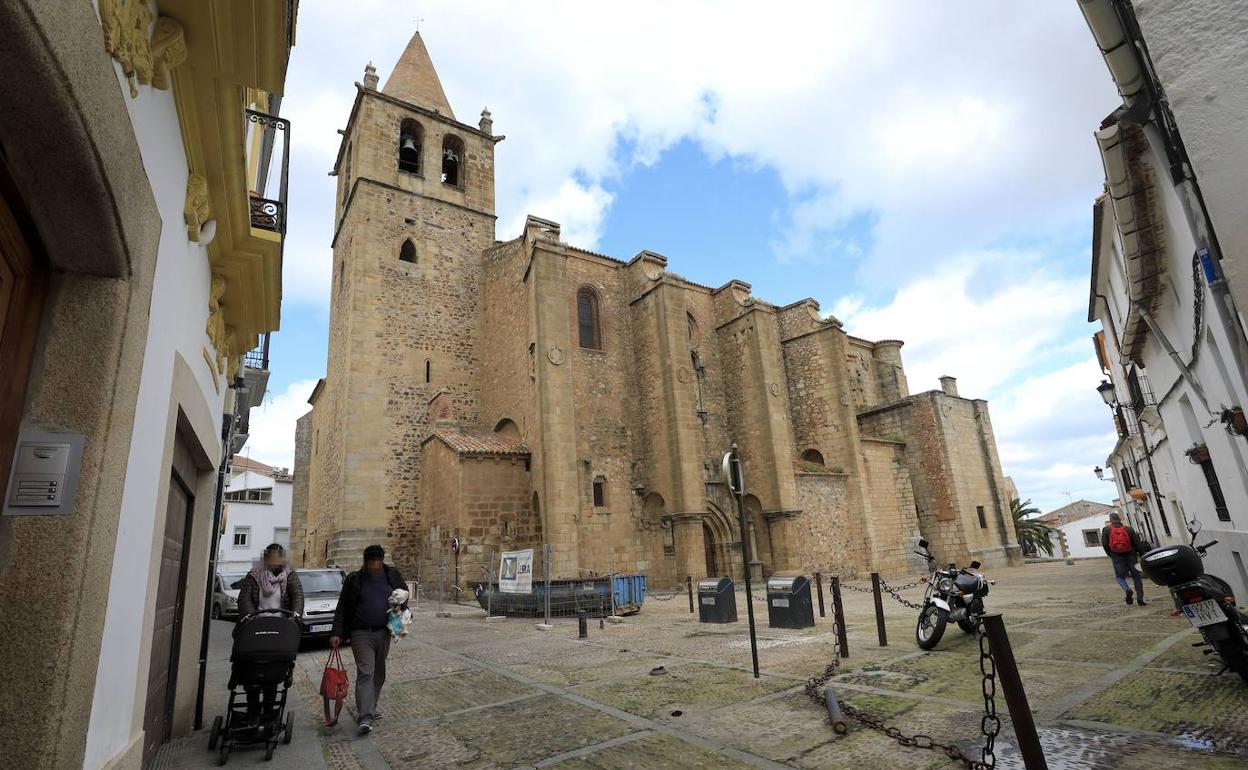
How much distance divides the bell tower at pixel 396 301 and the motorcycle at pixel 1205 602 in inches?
668

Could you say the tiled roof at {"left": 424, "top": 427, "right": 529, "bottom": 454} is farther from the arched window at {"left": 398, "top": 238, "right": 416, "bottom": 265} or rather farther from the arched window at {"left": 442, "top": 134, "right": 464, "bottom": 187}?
the arched window at {"left": 442, "top": 134, "right": 464, "bottom": 187}

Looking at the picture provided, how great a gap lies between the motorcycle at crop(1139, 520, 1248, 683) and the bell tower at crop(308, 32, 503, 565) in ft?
55.6

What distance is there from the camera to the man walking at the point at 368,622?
4992 mm

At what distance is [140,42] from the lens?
2441mm

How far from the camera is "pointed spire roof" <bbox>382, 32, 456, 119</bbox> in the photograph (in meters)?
24.0

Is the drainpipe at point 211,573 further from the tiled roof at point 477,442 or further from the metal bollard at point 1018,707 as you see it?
the tiled roof at point 477,442

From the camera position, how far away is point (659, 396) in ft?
65.6

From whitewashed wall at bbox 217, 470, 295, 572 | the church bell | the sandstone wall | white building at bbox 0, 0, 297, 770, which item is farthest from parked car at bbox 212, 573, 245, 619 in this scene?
whitewashed wall at bbox 217, 470, 295, 572

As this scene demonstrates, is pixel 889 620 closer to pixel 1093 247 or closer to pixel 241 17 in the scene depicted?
pixel 1093 247

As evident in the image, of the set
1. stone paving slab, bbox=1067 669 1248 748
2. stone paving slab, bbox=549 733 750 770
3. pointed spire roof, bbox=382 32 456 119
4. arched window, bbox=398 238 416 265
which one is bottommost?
stone paving slab, bbox=549 733 750 770

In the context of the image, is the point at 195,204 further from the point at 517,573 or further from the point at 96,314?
the point at 517,573

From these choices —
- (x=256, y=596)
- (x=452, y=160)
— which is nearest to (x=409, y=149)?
(x=452, y=160)

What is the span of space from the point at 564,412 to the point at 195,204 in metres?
13.8

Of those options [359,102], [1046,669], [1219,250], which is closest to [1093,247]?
[1219,250]
